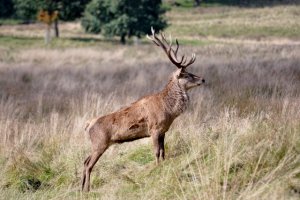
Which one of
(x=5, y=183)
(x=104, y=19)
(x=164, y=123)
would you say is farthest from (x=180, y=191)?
(x=104, y=19)

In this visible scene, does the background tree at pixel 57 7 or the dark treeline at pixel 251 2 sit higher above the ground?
the background tree at pixel 57 7

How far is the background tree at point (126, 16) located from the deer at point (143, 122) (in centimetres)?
3764

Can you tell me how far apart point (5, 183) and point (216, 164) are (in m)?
2.53

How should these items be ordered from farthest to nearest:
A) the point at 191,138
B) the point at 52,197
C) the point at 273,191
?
1. the point at 191,138
2. the point at 52,197
3. the point at 273,191

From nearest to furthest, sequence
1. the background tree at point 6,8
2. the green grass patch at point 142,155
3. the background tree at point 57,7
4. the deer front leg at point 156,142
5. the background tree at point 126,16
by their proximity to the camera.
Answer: the deer front leg at point 156,142, the green grass patch at point 142,155, the background tree at point 126,16, the background tree at point 57,7, the background tree at point 6,8

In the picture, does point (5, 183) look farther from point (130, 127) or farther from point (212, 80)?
point (212, 80)

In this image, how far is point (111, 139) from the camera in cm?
638

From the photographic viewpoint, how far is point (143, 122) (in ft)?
20.7

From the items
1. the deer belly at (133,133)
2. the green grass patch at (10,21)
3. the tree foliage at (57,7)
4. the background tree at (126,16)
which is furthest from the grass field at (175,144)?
the green grass patch at (10,21)

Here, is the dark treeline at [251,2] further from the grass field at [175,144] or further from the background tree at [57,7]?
the grass field at [175,144]

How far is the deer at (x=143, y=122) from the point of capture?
20.6 ft

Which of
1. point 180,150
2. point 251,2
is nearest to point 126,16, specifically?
point 180,150

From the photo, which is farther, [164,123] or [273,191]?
[164,123]

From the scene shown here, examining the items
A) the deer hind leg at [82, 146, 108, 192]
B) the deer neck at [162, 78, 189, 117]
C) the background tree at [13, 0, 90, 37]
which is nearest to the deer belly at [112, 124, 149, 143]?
the deer hind leg at [82, 146, 108, 192]
